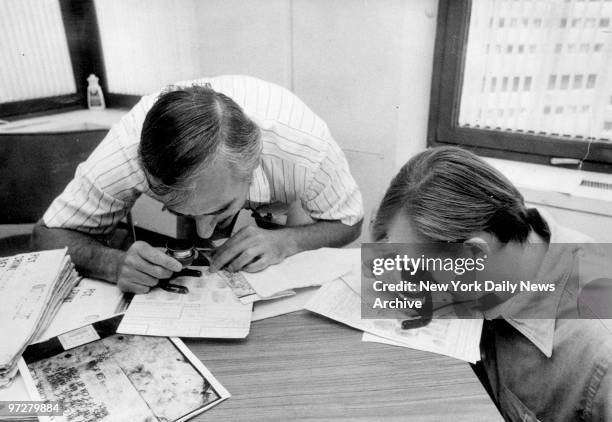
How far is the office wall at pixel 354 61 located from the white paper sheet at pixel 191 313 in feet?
3.46

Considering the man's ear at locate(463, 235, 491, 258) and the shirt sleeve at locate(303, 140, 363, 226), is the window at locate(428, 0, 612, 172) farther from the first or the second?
the man's ear at locate(463, 235, 491, 258)

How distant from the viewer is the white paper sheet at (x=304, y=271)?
41.2 inches

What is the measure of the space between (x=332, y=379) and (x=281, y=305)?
0.79 ft

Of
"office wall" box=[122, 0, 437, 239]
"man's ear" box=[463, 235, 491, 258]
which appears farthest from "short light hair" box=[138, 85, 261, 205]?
"office wall" box=[122, 0, 437, 239]

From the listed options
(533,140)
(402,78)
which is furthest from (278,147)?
(533,140)

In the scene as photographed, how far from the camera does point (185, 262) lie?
104 cm

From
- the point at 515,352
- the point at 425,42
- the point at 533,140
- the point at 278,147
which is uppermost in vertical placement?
the point at 425,42

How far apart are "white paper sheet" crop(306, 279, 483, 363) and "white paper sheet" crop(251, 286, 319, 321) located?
0.11ft

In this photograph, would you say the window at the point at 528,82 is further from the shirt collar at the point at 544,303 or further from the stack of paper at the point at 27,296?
the stack of paper at the point at 27,296

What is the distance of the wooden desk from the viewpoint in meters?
0.73

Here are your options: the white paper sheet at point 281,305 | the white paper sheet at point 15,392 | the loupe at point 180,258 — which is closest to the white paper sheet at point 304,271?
the white paper sheet at point 281,305

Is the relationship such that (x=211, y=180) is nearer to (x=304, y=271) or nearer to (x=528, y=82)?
(x=304, y=271)

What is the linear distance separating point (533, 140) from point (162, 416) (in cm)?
155

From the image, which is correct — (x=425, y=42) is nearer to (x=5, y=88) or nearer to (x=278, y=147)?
(x=278, y=147)
